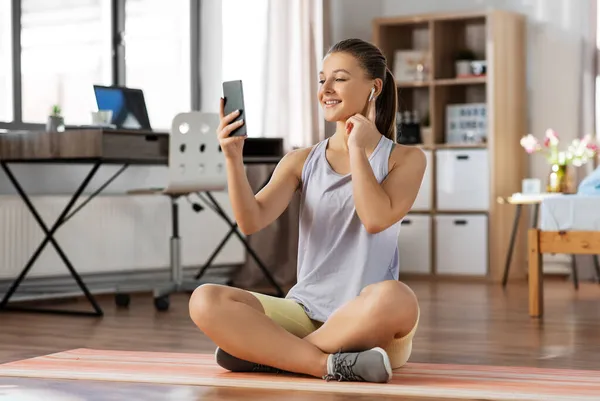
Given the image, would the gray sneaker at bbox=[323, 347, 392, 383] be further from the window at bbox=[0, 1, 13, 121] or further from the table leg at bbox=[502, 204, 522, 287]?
the table leg at bbox=[502, 204, 522, 287]

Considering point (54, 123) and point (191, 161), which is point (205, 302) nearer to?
point (191, 161)

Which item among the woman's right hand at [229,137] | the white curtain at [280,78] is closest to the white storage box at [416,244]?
the white curtain at [280,78]

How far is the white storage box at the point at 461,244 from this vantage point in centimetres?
650

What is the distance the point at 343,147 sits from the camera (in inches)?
107

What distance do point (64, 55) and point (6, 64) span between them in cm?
43

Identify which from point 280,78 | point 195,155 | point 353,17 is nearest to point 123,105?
point 195,155

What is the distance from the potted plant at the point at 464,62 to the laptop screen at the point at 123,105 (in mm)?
2270

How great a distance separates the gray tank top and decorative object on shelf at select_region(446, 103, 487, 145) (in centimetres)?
405

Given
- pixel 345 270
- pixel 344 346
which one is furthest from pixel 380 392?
pixel 345 270

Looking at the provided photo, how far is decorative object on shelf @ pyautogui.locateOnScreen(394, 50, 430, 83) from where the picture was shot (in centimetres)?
677

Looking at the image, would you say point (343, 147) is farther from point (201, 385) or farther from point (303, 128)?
point (303, 128)

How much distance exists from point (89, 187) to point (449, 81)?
231 centimetres

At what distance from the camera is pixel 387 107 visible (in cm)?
273

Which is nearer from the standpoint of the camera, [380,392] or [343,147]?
[380,392]
